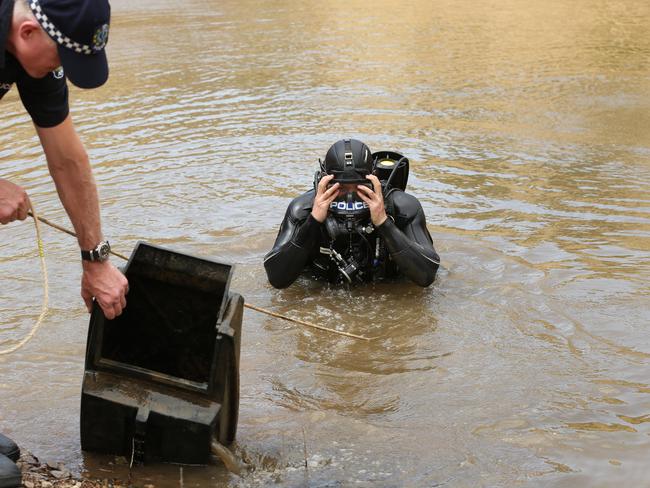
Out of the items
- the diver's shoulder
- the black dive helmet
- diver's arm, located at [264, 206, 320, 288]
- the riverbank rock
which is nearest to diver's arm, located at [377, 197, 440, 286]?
the black dive helmet

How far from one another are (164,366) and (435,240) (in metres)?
3.71

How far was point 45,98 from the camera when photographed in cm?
321

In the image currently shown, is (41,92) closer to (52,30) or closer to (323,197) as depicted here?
(52,30)

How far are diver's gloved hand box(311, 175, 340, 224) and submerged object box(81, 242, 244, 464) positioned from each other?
1.96 meters

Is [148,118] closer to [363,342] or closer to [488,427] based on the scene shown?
[363,342]

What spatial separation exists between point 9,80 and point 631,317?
4138 mm

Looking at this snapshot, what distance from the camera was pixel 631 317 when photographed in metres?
5.53

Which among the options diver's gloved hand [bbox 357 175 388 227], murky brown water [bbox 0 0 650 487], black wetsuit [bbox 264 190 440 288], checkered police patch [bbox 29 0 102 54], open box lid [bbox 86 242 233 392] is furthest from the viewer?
black wetsuit [bbox 264 190 440 288]

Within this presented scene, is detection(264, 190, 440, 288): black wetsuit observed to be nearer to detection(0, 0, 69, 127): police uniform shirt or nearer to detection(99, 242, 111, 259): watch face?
detection(99, 242, 111, 259): watch face

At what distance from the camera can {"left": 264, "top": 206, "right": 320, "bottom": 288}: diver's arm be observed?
5566 millimetres

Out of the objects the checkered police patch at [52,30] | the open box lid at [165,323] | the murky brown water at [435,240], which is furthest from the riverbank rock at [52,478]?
the checkered police patch at [52,30]

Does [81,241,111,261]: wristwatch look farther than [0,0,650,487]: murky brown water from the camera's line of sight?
No

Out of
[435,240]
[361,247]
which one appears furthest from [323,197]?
[435,240]

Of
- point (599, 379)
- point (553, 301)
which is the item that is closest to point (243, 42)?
point (553, 301)
